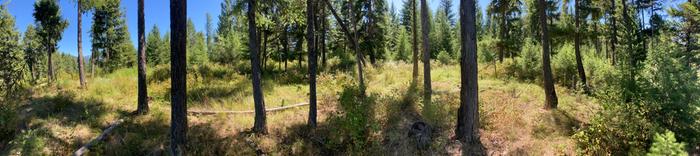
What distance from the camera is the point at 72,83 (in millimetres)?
15258

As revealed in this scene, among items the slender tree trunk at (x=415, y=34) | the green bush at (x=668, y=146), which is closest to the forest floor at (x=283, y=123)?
the slender tree trunk at (x=415, y=34)

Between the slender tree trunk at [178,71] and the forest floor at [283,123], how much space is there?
1569 mm

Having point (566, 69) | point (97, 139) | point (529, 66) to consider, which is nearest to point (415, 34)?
point (529, 66)

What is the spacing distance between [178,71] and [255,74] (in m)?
2.60

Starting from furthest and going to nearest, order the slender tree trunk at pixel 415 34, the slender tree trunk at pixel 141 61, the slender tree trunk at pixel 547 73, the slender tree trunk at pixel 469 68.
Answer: the slender tree trunk at pixel 415 34
the slender tree trunk at pixel 547 73
the slender tree trunk at pixel 141 61
the slender tree trunk at pixel 469 68

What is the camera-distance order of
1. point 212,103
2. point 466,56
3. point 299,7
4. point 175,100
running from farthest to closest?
point 212,103
point 299,7
point 466,56
point 175,100

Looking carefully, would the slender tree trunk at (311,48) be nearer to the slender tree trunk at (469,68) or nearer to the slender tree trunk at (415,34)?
the slender tree trunk at (469,68)

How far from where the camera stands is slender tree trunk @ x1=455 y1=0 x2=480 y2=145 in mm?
8844

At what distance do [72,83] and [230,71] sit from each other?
777 cm

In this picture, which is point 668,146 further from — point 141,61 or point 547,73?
point 141,61

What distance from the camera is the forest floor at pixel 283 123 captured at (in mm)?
10039

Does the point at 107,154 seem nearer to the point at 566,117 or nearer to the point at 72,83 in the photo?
the point at 72,83

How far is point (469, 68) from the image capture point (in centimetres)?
905

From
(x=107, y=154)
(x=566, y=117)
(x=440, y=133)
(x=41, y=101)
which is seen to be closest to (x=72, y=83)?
(x=41, y=101)
